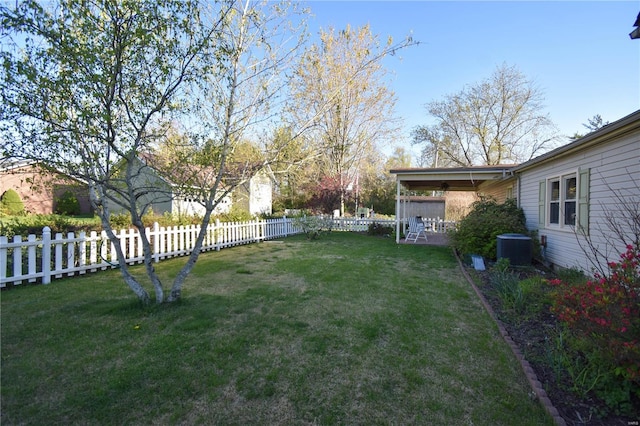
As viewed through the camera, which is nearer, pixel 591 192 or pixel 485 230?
pixel 591 192

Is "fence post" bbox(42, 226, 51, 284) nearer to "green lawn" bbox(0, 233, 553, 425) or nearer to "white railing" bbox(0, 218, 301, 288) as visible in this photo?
"white railing" bbox(0, 218, 301, 288)

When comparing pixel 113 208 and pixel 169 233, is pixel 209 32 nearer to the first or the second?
pixel 169 233

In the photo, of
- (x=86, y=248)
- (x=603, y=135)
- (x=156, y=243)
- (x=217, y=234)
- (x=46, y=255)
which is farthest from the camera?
(x=217, y=234)

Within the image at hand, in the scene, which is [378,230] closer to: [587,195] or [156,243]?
[587,195]

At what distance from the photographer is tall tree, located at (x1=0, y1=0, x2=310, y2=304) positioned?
3117mm

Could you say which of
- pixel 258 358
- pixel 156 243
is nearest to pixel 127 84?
pixel 258 358

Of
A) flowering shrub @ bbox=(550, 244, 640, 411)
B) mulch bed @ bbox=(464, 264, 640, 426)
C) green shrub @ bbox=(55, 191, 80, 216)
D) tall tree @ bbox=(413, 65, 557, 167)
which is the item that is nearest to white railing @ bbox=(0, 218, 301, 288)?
mulch bed @ bbox=(464, 264, 640, 426)

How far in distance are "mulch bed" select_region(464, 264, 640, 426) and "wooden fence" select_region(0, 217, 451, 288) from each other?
506 centimetres

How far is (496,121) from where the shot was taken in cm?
2500

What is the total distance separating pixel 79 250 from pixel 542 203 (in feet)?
34.3

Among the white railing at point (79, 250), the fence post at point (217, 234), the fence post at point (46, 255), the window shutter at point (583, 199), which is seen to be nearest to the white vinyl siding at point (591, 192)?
the window shutter at point (583, 199)

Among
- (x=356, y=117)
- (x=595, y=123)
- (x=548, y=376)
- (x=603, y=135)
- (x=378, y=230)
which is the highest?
(x=356, y=117)

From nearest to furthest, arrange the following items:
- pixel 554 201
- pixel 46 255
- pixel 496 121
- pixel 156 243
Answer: pixel 46 255 < pixel 554 201 < pixel 156 243 < pixel 496 121

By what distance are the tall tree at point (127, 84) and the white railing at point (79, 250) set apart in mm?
1606
